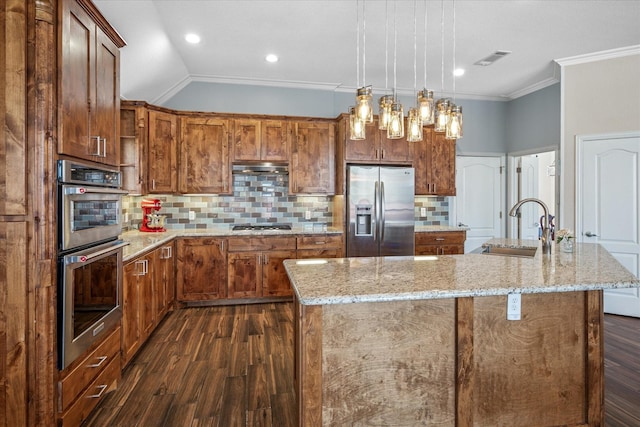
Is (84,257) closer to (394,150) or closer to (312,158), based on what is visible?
(312,158)

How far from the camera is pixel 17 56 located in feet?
5.33

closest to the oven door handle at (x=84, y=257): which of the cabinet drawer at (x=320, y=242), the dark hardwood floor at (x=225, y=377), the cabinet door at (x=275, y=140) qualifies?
the dark hardwood floor at (x=225, y=377)

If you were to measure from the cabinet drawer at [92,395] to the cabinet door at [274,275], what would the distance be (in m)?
2.11

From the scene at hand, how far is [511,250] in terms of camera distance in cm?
273

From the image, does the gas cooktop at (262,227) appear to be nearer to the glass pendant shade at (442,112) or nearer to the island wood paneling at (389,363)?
the glass pendant shade at (442,112)

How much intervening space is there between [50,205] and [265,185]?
333 cm

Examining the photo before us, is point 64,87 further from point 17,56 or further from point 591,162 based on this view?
point 591,162

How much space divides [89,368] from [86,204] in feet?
3.07

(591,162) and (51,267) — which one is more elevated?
(591,162)

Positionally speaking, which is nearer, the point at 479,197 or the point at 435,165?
the point at 435,165

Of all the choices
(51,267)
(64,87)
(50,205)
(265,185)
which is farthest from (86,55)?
(265,185)

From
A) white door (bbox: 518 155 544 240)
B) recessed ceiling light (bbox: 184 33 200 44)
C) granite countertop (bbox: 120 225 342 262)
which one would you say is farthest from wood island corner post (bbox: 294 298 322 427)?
white door (bbox: 518 155 544 240)

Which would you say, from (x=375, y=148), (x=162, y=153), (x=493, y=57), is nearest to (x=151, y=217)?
(x=162, y=153)

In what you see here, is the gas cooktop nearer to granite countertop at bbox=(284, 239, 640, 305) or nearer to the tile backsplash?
the tile backsplash
